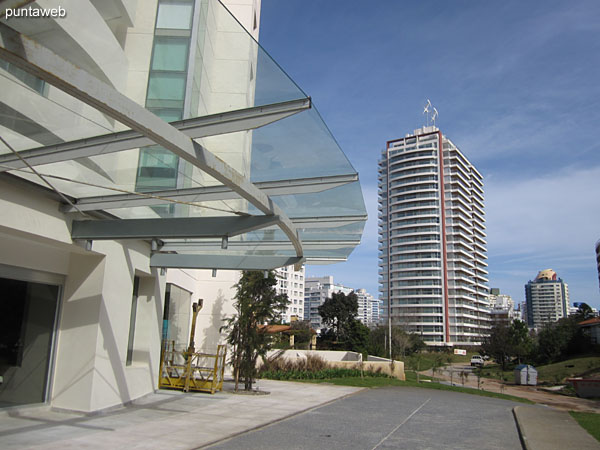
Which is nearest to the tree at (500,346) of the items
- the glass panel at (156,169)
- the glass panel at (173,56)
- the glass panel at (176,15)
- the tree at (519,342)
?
the tree at (519,342)

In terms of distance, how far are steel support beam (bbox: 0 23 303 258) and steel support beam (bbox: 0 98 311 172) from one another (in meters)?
0.38

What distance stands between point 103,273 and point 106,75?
5204 millimetres

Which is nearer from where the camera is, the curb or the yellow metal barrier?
the curb

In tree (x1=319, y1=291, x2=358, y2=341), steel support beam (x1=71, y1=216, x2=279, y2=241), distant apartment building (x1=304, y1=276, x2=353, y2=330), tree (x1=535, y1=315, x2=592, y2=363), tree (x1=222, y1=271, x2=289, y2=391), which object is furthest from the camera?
distant apartment building (x1=304, y1=276, x2=353, y2=330)

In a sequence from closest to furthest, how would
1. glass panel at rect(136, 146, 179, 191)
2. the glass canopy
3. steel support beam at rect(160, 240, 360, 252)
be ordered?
the glass canopy → glass panel at rect(136, 146, 179, 191) → steel support beam at rect(160, 240, 360, 252)

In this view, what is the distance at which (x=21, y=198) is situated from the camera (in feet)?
22.9

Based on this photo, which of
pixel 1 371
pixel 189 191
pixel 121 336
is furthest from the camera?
pixel 121 336

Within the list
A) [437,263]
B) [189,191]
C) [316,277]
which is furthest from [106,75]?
[316,277]

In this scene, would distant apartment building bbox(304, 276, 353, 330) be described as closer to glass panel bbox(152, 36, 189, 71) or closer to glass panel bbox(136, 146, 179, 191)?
glass panel bbox(136, 146, 179, 191)

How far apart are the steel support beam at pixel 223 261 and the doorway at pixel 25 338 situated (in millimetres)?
2543

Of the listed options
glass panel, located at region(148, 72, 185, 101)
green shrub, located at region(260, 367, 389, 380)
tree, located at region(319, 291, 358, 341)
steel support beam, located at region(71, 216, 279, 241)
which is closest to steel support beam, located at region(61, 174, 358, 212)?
steel support beam, located at region(71, 216, 279, 241)

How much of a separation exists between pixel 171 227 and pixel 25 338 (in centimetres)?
368

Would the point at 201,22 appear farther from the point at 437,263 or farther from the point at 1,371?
the point at 437,263

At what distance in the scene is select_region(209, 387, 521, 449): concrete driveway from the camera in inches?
288
